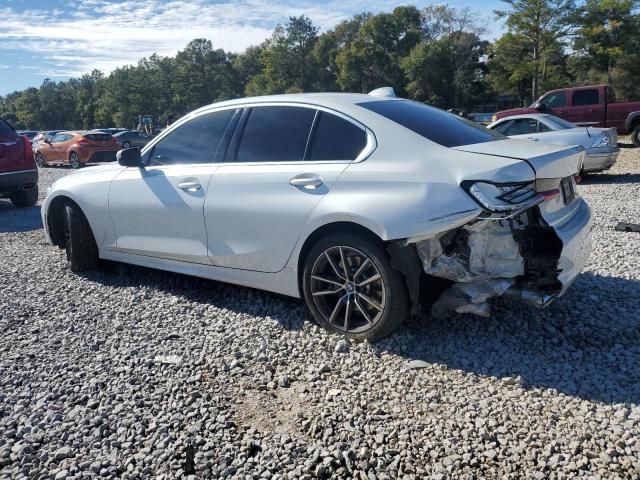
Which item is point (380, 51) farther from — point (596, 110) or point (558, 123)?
point (558, 123)

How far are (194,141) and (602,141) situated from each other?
916 centimetres

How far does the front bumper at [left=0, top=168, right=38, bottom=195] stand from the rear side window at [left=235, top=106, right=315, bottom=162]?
738cm

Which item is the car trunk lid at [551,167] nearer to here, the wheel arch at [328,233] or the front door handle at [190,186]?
the wheel arch at [328,233]

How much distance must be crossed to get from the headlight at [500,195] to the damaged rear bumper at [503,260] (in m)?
0.13

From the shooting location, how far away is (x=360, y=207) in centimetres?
326

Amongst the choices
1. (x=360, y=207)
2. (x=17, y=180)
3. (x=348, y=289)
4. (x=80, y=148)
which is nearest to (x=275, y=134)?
(x=360, y=207)

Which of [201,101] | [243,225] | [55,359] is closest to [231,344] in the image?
[243,225]

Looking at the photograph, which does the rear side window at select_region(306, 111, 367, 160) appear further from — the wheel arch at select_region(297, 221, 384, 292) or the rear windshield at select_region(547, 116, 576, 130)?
the rear windshield at select_region(547, 116, 576, 130)

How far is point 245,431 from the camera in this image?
2666 mm

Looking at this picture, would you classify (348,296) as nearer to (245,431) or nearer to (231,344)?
(231,344)

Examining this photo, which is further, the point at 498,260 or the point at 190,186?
the point at 190,186

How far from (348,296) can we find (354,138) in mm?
1056

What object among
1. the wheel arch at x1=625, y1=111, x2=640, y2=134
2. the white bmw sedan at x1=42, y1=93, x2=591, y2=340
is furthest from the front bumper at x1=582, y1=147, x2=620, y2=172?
the white bmw sedan at x1=42, y1=93, x2=591, y2=340

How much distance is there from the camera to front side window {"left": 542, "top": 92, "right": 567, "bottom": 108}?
1736 centimetres
